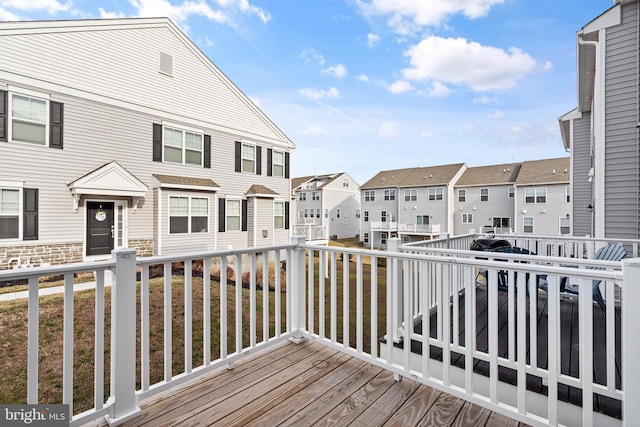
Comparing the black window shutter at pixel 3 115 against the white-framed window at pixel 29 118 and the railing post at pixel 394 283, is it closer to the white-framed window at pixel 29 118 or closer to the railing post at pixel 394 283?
the white-framed window at pixel 29 118

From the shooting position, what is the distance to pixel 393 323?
247 cm

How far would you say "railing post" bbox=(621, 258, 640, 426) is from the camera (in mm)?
1318

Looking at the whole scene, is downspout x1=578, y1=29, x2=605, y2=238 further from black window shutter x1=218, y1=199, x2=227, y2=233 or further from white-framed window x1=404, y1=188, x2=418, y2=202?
white-framed window x1=404, y1=188, x2=418, y2=202

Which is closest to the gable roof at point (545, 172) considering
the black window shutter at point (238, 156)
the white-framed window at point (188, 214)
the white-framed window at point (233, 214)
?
the black window shutter at point (238, 156)

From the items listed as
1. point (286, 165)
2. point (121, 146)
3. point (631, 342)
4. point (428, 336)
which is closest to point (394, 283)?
point (428, 336)

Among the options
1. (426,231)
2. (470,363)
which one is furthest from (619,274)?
(426,231)

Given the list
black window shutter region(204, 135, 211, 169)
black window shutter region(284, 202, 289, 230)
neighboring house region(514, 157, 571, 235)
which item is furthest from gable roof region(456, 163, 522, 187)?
black window shutter region(204, 135, 211, 169)

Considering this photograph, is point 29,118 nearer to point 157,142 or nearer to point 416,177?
point 157,142

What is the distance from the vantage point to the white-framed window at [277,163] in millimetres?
12750

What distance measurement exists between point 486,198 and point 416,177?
199 inches

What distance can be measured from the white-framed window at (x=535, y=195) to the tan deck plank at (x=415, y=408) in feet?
66.9

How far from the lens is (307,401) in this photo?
2.00m

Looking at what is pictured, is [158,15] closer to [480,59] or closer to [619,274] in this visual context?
[480,59]

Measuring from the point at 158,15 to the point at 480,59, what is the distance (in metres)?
10.6
